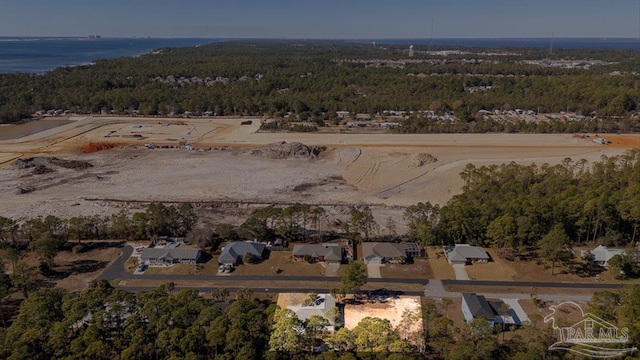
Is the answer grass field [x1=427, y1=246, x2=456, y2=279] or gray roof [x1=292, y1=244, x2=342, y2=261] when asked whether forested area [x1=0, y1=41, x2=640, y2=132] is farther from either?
gray roof [x1=292, y1=244, x2=342, y2=261]

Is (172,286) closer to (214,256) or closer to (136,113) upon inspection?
(214,256)

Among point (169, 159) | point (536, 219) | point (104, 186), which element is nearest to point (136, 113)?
point (169, 159)


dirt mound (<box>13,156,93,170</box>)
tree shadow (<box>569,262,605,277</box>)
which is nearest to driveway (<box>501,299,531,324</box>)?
tree shadow (<box>569,262,605,277</box>)

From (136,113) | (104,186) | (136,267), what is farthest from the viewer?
(136,113)

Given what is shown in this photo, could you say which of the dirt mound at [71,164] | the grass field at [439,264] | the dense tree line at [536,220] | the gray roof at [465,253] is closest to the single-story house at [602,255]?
the dense tree line at [536,220]

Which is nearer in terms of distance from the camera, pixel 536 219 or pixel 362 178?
pixel 536 219
